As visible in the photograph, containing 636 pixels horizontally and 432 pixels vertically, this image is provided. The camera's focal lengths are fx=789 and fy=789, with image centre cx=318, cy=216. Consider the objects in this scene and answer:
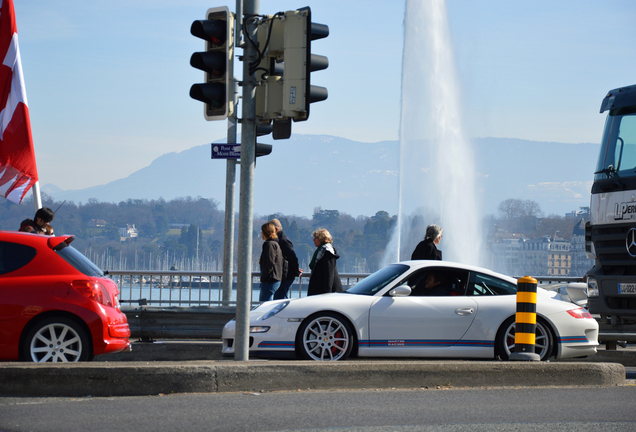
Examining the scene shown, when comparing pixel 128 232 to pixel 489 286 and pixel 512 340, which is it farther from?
pixel 512 340

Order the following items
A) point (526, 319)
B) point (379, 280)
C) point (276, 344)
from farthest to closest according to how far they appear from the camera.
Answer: point (379, 280) < point (276, 344) < point (526, 319)

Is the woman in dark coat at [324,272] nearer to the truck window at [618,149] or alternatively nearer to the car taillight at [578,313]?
the car taillight at [578,313]

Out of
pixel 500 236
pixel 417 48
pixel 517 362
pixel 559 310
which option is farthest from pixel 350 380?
pixel 500 236

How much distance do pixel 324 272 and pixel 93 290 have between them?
11.6ft

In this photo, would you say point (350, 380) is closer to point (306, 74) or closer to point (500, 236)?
point (306, 74)

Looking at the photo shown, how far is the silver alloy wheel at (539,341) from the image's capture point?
9531 millimetres

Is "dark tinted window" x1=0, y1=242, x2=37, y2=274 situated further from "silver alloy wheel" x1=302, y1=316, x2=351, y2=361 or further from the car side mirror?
the car side mirror

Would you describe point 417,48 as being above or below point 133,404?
above

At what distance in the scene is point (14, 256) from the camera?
8.43m

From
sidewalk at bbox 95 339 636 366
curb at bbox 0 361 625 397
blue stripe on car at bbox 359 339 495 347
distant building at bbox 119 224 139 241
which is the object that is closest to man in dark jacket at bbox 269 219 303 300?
sidewalk at bbox 95 339 636 366

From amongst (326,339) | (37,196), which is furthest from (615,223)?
(37,196)

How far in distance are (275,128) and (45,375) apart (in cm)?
311

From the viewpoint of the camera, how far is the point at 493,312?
9.58 meters

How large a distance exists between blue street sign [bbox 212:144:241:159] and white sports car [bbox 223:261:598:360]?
2907 mm
